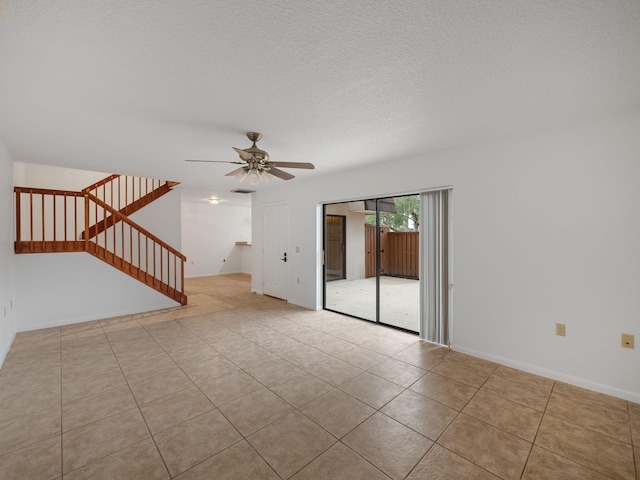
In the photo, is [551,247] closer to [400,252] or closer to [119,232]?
[400,252]

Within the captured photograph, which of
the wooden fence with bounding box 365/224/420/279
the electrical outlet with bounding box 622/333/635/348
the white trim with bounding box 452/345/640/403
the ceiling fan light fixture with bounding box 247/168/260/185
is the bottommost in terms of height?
the white trim with bounding box 452/345/640/403

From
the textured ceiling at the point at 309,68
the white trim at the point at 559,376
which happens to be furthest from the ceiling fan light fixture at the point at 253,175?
the white trim at the point at 559,376

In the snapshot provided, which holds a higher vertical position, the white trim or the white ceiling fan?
the white ceiling fan

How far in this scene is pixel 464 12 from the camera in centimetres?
136

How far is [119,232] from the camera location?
5281mm

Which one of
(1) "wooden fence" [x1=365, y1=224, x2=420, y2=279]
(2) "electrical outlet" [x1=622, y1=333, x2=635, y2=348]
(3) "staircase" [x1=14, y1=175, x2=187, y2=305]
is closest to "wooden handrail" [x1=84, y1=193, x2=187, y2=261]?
(3) "staircase" [x1=14, y1=175, x2=187, y2=305]

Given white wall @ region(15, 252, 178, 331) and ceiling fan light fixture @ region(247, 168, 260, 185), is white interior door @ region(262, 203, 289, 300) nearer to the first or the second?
white wall @ region(15, 252, 178, 331)

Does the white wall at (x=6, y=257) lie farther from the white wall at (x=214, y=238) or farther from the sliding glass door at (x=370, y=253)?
the white wall at (x=214, y=238)

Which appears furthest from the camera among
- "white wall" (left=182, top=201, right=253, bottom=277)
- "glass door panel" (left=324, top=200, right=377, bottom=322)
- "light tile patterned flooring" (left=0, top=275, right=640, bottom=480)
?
"white wall" (left=182, top=201, right=253, bottom=277)

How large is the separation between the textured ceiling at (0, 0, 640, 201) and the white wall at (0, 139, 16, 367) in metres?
0.71

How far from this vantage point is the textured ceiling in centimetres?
137

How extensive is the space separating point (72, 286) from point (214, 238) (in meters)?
5.18

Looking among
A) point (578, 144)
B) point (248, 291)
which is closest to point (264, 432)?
point (578, 144)

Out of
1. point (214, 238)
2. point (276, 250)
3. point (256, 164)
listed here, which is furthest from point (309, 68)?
point (214, 238)
